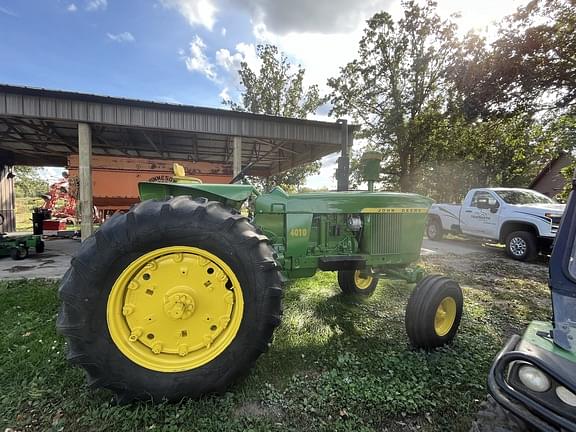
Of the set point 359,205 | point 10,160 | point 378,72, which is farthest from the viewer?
point 378,72

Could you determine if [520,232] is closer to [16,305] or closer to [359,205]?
[359,205]

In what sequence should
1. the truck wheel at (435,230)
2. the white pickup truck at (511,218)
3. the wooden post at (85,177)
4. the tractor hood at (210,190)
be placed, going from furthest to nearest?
the truck wheel at (435,230) < the wooden post at (85,177) < the white pickup truck at (511,218) < the tractor hood at (210,190)

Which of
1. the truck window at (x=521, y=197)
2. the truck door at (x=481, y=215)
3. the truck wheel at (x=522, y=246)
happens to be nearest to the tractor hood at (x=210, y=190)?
the truck wheel at (x=522, y=246)

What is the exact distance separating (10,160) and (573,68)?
19.5 meters

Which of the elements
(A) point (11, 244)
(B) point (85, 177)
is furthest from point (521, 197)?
(A) point (11, 244)

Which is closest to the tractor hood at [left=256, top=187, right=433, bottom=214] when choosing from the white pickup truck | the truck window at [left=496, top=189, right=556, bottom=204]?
the white pickup truck

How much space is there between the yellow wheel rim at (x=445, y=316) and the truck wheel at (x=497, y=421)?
1.52 metres

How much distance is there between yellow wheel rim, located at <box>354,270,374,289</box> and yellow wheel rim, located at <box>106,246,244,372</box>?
2.27m

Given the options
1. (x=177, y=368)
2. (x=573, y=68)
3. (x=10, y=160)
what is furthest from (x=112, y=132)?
(x=573, y=68)

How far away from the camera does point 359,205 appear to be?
9.32ft

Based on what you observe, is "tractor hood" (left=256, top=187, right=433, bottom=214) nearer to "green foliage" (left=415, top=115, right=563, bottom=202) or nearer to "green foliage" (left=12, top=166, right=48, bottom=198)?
"green foliage" (left=415, top=115, right=563, bottom=202)

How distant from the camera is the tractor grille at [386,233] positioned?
2.95 meters

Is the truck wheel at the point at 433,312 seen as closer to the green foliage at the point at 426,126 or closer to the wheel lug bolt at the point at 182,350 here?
the wheel lug bolt at the point at 182,350

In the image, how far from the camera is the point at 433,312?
7.74ft
